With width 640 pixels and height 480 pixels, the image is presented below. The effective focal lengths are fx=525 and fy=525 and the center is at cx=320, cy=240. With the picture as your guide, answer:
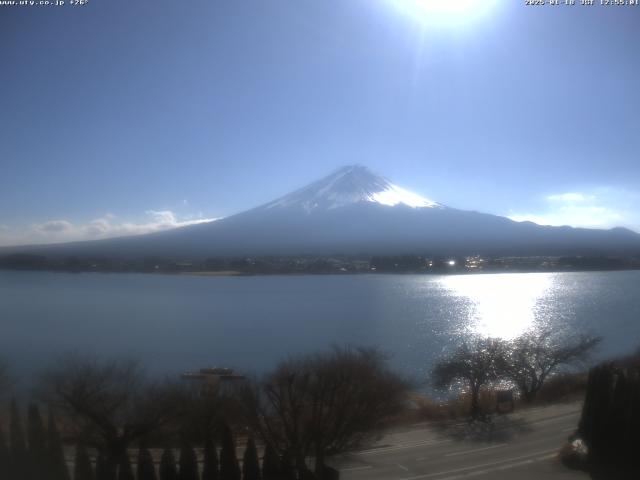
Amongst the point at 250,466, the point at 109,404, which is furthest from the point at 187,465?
the point at 109,404

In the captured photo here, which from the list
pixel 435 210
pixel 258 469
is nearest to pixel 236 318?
pixel 258 469

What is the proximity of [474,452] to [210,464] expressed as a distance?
152 centimetres

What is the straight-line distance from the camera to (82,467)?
2496 mm

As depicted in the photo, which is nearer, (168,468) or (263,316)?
(168,468)

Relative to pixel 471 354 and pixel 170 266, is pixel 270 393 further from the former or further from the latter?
pixel 170 266

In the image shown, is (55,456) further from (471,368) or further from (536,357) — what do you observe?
(536,357)

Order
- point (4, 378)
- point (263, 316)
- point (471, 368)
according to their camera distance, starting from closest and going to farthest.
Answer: point (4, 378), point (471, 368), point (263, 316)

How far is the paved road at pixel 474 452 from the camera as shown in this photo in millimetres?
2785

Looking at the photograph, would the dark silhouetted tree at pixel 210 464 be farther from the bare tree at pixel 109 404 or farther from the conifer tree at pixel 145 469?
the bare tree at pixel 109 404

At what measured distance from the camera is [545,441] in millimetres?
3168

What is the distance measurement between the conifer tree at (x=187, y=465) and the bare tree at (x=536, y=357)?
287cm

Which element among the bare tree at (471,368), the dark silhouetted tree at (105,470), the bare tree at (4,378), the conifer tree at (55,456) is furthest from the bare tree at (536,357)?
the bare tree at (4,378)

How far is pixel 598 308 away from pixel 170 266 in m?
7.79

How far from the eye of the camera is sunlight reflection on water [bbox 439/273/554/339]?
7.15 meters
